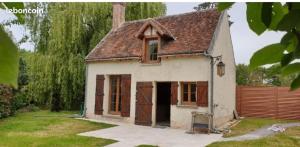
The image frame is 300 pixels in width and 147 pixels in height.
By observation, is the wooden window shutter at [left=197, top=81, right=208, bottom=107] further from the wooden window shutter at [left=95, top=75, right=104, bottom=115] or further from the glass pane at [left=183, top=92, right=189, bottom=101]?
the wooden window shutter at [left=95, top=75, right=104, bottom=115]

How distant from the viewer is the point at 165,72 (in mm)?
13711

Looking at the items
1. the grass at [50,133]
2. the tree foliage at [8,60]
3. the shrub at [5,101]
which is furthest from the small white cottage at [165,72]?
the tree foliage at [8,60]

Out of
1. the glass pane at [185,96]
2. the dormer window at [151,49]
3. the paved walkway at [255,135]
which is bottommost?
the paved walkway at [255,135]

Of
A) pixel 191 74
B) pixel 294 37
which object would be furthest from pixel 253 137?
pixel 294 37

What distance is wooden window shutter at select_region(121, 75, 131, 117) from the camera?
47.9ft

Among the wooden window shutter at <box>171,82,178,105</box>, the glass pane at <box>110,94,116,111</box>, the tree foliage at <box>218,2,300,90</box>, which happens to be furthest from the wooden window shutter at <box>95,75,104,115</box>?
the tree foliage at <box>218,2,300,90</box>

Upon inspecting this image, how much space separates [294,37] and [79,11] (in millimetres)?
18402

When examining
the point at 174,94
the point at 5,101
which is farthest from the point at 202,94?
the point at 5,101

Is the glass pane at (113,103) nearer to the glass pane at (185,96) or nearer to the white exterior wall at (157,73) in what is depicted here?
the white exterior wall at (157,73)

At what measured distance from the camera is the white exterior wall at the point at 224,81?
13.5 meters

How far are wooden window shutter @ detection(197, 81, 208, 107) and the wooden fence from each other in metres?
5.68

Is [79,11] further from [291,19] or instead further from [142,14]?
[291,19]

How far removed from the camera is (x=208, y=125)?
12.1 meters

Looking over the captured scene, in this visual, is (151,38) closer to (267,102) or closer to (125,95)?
(125,95)
